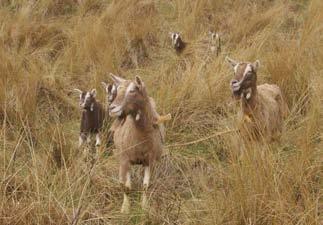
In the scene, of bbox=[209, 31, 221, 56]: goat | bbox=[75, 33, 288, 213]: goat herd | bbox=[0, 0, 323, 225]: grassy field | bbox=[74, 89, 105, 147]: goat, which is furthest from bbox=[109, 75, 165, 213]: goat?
bbox=[209, 31, 221, 56]: goat

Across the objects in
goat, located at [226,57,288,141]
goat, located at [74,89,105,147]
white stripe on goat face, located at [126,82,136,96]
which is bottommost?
goat, located at [74,89,105,147]

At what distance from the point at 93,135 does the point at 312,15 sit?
3.34 metres

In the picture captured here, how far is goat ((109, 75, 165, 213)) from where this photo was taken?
362 centimetres

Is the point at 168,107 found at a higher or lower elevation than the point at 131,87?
lower

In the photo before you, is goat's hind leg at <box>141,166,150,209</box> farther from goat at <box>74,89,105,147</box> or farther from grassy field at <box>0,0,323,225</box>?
goat at <box>74,89,105,147</box>

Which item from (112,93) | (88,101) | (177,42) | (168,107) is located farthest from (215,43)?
(112,93)

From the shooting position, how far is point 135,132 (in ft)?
12.5

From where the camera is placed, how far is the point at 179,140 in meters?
4.90

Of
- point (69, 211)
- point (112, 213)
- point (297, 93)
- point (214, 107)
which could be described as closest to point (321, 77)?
point (297, 93)

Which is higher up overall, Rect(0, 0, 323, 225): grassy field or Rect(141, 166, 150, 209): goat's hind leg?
Rect(0, 0, 323, 225): grassy field

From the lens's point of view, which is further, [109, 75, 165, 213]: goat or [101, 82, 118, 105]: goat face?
[101, 82, 118, 105]: goat face

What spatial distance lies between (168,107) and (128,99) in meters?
1.63

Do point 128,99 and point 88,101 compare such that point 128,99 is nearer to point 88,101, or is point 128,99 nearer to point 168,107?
point 88,101

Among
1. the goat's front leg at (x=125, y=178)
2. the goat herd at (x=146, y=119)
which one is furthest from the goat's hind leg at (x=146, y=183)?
the goat's front leg at (x=125, y=178)
